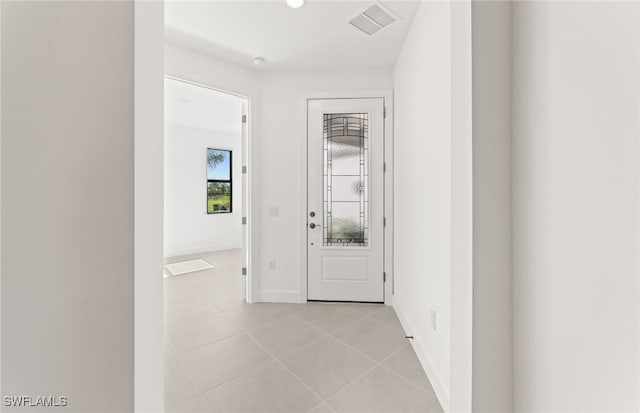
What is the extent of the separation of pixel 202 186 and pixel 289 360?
5.05 m

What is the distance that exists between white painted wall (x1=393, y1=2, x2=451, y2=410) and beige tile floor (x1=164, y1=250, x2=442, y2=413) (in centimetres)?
24

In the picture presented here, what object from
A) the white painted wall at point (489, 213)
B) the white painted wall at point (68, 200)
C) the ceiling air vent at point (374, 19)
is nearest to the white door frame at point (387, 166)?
the ceiling air vent at point (374, 19)

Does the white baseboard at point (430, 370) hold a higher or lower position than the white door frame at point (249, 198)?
lower

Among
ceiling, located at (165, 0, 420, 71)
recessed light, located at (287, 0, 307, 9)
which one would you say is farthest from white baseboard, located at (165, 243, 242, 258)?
recessed light, located at (287, 0, 307, 9)

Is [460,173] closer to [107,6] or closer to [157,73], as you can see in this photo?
[157,73]

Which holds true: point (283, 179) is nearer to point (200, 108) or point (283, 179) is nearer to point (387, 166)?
point (387, 166)

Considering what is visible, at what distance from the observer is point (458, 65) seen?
0.67 metres

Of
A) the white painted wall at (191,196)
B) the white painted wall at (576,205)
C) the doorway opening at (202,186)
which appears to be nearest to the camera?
the white painted wall at (576,205)

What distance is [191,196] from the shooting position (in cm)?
580

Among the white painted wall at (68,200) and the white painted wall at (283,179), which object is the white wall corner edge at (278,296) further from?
the white painted wall at (68,200)

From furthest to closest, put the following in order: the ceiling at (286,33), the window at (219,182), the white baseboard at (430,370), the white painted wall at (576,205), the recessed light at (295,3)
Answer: the window at (219,182) → the ceiling at (286,33) → the recessed light at (295,3) → the white baseboard at (430,370) → the white painted wall at (576,205)

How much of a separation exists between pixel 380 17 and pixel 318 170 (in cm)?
155

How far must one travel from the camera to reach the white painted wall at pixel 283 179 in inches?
119

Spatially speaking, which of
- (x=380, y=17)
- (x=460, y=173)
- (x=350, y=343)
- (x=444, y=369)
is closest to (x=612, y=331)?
(x=460, y=173)
